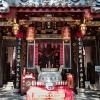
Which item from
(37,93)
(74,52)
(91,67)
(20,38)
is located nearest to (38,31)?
(20,38)

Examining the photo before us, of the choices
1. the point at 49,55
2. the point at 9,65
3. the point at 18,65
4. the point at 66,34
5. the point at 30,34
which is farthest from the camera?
the point at 9,65

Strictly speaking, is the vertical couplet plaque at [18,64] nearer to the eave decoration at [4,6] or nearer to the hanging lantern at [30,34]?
the hanging lantern at [30,34]

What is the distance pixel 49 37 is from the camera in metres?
11.8

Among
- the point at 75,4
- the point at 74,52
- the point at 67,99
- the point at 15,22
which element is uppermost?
the point at 75,4

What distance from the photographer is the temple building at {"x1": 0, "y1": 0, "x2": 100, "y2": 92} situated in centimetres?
834

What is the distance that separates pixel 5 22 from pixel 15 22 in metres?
1.50

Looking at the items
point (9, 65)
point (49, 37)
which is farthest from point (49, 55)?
point (9, 65)

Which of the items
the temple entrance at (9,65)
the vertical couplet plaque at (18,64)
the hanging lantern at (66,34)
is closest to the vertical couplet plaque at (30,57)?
the vertical couplet plaque at (18,64)

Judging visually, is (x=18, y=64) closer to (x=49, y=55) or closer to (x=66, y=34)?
(x=66, y=34)

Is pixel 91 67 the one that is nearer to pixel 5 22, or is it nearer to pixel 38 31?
pixel 38 31

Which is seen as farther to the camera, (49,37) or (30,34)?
(49,37)

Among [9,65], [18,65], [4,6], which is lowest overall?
[9,65]

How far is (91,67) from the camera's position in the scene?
1344 cm

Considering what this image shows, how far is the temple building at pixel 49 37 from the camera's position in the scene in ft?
27.3
